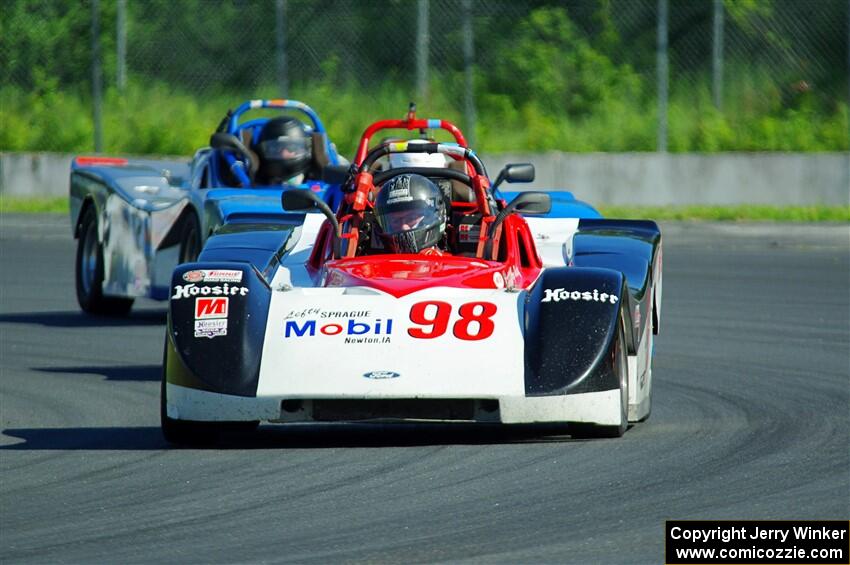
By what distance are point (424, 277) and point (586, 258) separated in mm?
1235

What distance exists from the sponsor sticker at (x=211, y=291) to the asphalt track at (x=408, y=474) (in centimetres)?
65

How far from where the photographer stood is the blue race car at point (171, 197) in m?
13.2

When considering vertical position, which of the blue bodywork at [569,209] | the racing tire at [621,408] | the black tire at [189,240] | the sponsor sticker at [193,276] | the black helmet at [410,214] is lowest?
the racing tire at [621,408]

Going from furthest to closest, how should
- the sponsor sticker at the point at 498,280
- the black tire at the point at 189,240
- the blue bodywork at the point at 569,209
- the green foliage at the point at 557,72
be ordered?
the green foliage at the point at 557,72 < the black tire at the point at 189,240 < the blue bodywork at the point at 569,209 < the sponsor sticker at the point at 498,280

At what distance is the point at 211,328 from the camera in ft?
26.5

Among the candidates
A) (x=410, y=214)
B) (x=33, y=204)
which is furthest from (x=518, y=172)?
(x=33, y=204)

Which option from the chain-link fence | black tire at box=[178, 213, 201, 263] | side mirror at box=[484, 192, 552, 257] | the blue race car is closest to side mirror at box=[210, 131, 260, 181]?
the blue race car

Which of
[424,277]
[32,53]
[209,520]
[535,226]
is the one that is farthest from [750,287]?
[32,53]

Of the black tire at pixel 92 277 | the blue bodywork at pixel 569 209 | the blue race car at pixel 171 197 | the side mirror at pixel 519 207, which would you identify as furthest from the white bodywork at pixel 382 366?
the black tire at pixel 92 277

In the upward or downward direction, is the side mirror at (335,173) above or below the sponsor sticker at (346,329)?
above

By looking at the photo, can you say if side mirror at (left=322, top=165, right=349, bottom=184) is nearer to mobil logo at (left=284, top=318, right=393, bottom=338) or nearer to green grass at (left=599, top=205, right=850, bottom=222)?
mobil logo at (left=284, top=318, right=393, bottom=338)

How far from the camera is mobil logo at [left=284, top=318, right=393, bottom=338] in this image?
7953mm

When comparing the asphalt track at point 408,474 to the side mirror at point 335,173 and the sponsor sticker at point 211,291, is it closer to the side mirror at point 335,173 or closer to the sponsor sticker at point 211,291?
the sponsor sticker at point 211,291

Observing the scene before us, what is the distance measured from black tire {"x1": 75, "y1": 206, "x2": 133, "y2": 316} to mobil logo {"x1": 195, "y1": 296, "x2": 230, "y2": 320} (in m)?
5.96
